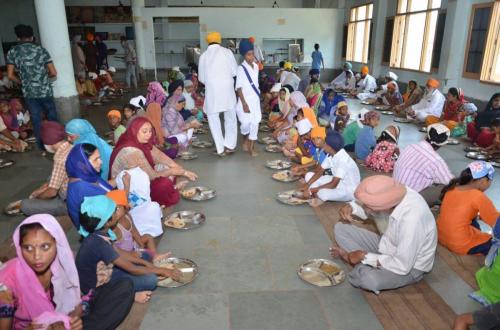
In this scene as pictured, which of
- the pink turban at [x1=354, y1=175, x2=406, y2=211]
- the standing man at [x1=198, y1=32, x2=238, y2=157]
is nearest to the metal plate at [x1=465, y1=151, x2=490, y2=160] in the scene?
the standing man at [x1=198, y1=32, x2=238, y2=157]

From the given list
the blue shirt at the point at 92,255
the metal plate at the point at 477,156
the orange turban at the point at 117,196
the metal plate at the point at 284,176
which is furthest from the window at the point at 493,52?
the blue shirt at the point at 92,255

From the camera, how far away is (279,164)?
5.02m

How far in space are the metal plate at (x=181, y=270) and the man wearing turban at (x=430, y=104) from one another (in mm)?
6349

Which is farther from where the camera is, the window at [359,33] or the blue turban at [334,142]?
the window at [359,33]

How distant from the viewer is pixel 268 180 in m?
4.57

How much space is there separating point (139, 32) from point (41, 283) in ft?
45.5

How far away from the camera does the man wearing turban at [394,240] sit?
2.23 meters

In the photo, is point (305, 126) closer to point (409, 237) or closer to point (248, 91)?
point (248, 91)

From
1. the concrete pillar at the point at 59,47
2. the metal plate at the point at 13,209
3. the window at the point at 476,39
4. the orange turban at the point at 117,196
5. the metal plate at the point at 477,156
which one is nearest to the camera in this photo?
the orange turban at the point at 117,196

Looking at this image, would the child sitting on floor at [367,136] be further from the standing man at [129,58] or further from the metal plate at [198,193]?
the standing man at [129,58]

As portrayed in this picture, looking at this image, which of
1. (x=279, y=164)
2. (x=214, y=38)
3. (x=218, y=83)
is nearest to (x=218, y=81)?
(x=218, y=83)

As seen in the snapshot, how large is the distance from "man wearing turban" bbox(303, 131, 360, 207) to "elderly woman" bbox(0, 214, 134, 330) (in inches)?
96.1

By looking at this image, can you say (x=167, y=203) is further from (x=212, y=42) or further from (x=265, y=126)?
(x=265, y=126)

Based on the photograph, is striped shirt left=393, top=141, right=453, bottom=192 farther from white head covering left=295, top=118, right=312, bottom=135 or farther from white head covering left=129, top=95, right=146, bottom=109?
white head covering left=129, top=95, right=146, bottom=109
